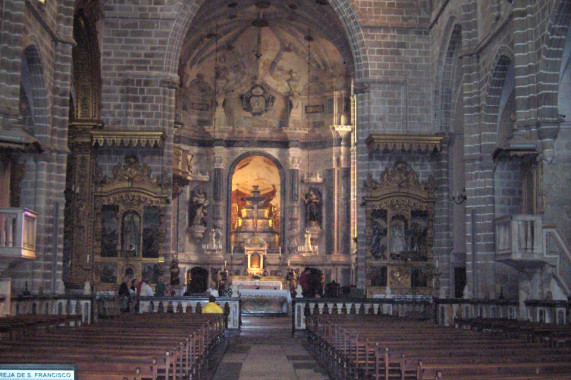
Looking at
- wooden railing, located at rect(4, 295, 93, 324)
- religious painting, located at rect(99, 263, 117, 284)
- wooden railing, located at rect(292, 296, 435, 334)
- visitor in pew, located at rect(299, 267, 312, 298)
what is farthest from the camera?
visitor in pew, located at rect(299, 267, 312, 298)

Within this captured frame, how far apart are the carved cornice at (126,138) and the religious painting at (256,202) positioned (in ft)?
38.9

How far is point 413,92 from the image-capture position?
2586 centimetres

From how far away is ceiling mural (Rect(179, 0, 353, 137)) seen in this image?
34062mm

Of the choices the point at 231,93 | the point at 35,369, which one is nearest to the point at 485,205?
the point at 35,369

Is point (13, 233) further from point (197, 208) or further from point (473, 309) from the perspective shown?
point (197, 208)

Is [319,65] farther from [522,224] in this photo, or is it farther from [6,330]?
[6,330]

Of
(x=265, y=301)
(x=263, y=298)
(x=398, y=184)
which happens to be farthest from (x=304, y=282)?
(x=398, y=184)

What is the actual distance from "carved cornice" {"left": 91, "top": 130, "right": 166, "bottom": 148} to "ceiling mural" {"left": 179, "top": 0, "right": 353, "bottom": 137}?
31.6 feet

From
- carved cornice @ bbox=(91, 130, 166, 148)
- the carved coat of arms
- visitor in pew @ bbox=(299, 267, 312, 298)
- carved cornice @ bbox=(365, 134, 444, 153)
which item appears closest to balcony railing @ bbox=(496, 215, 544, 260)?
carved cornice @ bbox=(365, 134, 444, 153)

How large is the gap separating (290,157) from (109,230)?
479 inches

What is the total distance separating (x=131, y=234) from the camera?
81.7ft

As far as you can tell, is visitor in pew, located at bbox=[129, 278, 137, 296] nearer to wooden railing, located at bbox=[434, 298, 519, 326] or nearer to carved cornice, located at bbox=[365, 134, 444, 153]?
carved cornice, located at bbox=[365, 134, 444, 153]

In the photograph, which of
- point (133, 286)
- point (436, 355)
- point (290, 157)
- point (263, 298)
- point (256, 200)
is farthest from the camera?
point (256, 200)

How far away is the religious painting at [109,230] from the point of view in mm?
24750
